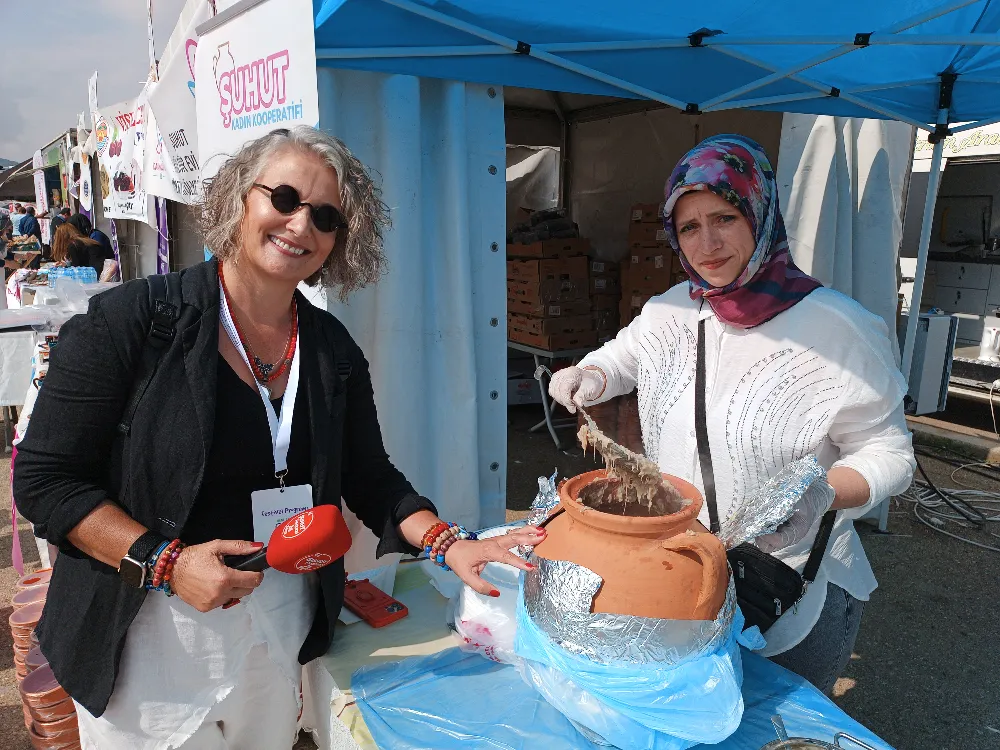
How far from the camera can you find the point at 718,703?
1.08 meters

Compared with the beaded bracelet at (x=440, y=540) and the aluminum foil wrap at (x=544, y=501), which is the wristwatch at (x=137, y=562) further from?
the aluminum foil wrap at (x=544, y=501)

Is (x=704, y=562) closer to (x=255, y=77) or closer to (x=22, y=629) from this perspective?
(x=255, y=77)

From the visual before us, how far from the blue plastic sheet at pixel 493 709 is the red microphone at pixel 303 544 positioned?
1.29 feet

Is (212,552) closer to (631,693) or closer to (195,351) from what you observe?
(195,351)

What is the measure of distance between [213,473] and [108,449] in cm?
19

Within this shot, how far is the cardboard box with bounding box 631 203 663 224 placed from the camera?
5.87m

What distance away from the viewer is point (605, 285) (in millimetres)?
6281

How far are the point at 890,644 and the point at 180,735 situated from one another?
10.2 ft

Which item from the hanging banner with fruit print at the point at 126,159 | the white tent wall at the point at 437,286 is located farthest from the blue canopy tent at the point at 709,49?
the hanging banner with fruit print at the point at 126,159

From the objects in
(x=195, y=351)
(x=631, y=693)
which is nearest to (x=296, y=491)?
(x=195, y=351)

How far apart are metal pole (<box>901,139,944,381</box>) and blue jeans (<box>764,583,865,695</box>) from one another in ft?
10.0

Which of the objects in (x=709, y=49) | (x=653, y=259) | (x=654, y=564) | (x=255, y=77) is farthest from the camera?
A: (x=653, y=259)

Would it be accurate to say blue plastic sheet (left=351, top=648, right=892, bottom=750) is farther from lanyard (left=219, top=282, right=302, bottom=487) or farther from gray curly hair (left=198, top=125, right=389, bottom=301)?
gray curly hair (left=198, top=125, right=389, bottom=301)

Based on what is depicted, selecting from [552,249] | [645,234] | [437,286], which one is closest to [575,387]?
[437,286]
